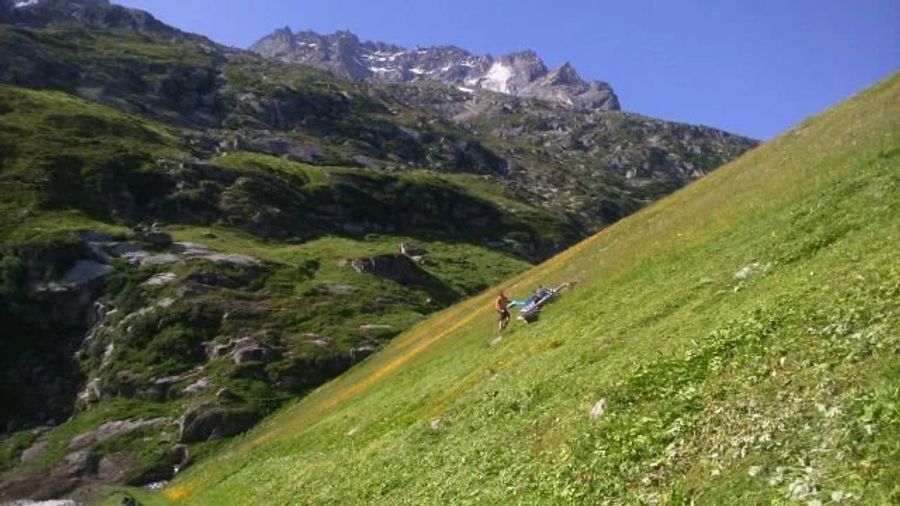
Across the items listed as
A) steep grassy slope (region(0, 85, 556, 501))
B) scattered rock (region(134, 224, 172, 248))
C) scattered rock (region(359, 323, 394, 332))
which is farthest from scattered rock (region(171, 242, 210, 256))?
Result: scattered rock (region(359, 323, 394, 332))

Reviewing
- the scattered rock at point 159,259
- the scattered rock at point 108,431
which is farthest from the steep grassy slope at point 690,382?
the scattered rock at point 159,259

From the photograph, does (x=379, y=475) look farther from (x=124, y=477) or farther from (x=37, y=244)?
(x=37, y=244)

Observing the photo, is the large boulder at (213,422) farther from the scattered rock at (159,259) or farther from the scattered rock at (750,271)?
the scattered rock at (750,271)

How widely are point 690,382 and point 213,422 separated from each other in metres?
74.1

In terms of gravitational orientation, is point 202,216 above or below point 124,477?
above

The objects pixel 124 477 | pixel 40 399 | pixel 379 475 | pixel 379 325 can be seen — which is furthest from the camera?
pixel 379 325

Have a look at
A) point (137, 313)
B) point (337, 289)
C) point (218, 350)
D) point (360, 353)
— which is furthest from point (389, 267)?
point (360, 353)

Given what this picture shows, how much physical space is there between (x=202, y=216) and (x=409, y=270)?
57203mm

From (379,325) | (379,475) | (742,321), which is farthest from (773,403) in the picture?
(379,325)

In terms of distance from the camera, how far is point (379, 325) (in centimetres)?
12356

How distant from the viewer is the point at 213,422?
8656 centimetres

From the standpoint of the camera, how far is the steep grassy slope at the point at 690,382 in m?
16.1

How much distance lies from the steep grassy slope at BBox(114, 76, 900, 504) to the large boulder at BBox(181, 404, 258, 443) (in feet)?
95.8

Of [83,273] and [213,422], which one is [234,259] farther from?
[213,422]
